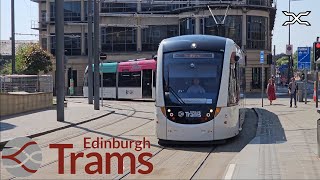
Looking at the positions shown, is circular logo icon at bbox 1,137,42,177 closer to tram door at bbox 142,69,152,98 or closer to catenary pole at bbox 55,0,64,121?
catenary pole at bbox 55,0,64,121

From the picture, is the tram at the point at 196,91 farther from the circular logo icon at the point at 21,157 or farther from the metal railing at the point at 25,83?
the metal railing at the point at 25,83

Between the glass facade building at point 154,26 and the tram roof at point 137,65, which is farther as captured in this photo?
the glass facade building at point 154,26

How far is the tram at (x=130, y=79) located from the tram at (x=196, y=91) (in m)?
24.7

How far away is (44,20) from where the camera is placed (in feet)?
246

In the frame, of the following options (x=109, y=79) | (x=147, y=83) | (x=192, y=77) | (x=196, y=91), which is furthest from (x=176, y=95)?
(x=109, y=79)

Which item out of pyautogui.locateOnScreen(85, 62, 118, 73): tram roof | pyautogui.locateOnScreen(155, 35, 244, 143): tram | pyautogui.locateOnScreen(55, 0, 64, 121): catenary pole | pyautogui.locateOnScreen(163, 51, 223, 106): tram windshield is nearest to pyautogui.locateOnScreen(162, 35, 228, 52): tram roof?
pyautogui.locateOnScreen(155, 35, 244, 143): tram

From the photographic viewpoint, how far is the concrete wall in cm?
2595

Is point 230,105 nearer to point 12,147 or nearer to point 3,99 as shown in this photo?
point 12,147

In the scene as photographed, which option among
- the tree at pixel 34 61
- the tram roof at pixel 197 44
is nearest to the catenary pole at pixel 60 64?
the tram roof at pixel 197 44

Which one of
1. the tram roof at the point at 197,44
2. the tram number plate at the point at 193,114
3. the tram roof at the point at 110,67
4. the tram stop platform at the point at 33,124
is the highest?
the tram roof at the point at 197,44

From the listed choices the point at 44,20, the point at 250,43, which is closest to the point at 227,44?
the point at 250,43

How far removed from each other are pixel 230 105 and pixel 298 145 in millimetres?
2282

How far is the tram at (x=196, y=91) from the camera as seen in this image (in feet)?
50.4

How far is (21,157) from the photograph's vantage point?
12.8m
